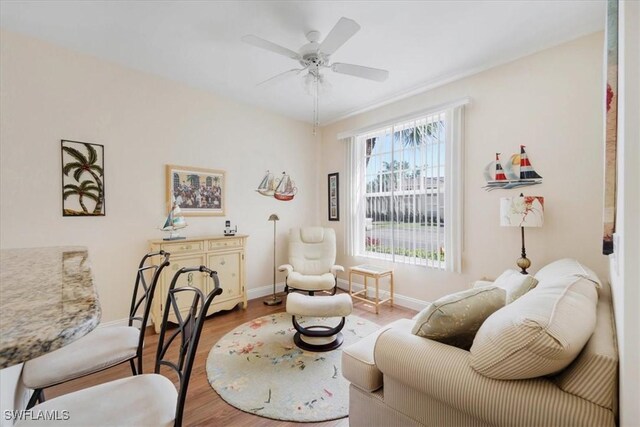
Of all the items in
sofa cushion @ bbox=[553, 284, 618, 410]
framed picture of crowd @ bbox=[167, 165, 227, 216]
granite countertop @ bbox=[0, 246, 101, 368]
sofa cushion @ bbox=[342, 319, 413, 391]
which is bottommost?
sofa cushion @ bbox=[342, 319, 413, 391]

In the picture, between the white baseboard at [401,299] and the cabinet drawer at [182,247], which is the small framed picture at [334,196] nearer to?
the white baseboard at [401,299]

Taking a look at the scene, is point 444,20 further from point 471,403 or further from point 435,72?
point 471,403

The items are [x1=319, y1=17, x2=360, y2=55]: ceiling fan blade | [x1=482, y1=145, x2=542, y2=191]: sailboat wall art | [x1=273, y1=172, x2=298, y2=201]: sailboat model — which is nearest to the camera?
[x1=319, y1=17, x2=360, y2=55]: ceiling fan blade

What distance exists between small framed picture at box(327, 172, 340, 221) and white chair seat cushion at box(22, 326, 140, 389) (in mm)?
3334

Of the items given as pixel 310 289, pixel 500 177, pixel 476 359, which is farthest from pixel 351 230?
pixel 476 359

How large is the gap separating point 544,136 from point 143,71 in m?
4.14

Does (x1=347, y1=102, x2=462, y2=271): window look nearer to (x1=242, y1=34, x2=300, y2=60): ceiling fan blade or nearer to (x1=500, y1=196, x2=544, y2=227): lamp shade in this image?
(x1=500, y1=196, x2=544, y2=227): lamp shade

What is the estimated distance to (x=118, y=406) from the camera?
953 millimetres

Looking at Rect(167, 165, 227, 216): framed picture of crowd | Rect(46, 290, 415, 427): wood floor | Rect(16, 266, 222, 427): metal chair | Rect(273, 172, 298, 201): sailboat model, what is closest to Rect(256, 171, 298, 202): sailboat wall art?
Rect(273, 172, 298, 201): sailboat model

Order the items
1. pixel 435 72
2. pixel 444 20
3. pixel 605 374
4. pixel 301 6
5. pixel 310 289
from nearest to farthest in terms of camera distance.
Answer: pixel 605 374, pixel 301 6, pixel 444 20, pixel 435 72, pixel 310 289

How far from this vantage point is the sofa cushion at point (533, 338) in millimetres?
909

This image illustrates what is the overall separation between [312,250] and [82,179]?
273 centimetres

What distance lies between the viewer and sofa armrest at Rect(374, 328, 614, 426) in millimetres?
889

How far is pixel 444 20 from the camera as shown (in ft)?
7.25
